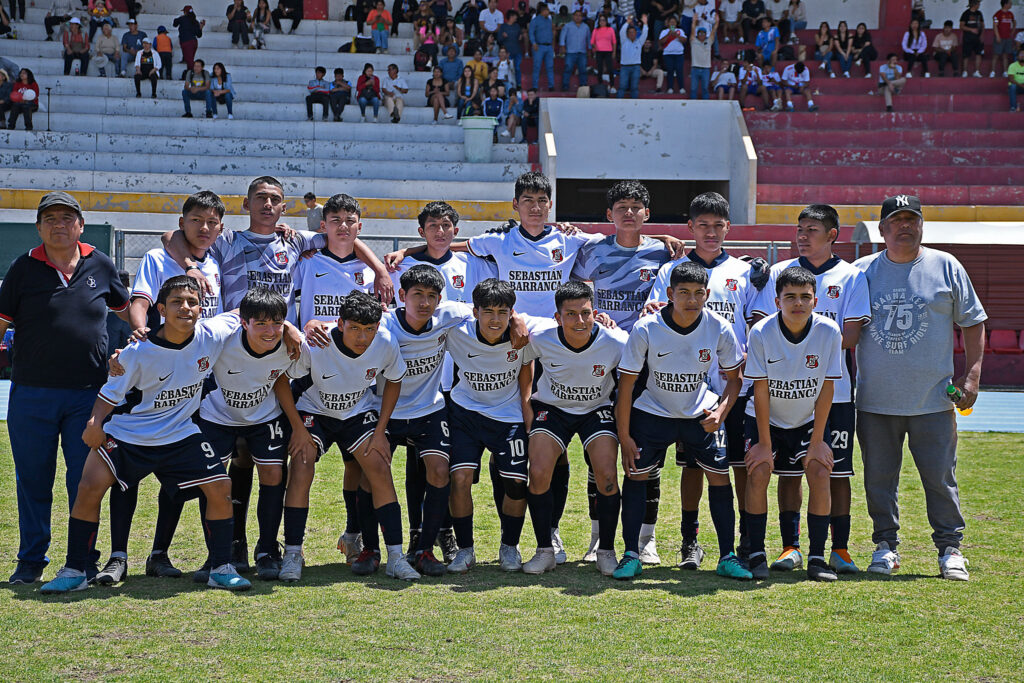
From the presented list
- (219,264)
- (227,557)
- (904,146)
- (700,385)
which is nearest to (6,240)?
(219,264)

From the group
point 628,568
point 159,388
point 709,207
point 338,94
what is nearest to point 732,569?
point 628,568

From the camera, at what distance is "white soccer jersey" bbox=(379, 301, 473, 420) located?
6.14 metres

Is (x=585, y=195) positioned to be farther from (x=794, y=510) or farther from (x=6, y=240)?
(x=794, y=510)

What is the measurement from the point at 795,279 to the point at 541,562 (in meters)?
2.09

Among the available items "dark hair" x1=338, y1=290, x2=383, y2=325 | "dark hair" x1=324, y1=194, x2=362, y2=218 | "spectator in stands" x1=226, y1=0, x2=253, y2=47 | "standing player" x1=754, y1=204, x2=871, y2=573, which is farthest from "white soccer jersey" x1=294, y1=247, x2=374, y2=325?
"spectator in stands" x1=226, y1=0, x2=253, y2=47

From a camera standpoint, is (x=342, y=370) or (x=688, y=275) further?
(x=342, y=370)

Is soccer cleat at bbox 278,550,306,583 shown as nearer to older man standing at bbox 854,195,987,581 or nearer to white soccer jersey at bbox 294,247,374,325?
white soccer jersey at bbox 294,247,374,325

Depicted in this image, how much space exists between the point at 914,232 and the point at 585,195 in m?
19.0

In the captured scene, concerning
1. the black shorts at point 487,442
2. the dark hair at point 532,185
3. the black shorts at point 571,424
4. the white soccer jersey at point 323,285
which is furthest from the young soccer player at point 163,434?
the dark hair at point 532,185

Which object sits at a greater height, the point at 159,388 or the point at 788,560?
the point at 159,388

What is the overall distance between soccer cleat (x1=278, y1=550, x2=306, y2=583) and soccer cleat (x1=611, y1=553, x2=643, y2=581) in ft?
5.58

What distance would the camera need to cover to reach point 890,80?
2375cm

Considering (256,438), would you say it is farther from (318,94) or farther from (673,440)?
(318,94)

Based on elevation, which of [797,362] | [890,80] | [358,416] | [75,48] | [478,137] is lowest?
[358,416]
